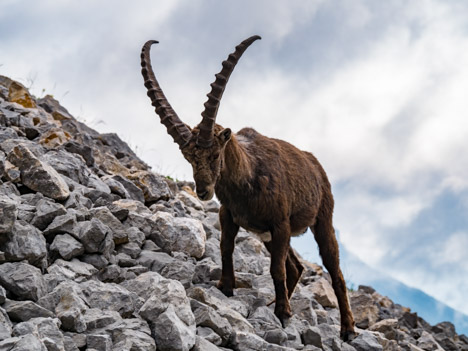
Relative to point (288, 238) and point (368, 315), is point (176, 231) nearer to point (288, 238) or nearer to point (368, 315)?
point (288, 238)

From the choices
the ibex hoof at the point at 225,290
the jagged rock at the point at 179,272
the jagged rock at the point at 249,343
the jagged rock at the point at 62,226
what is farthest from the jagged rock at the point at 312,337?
the jagged rock at the point at 62,226

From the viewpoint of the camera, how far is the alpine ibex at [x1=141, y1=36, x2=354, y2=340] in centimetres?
622

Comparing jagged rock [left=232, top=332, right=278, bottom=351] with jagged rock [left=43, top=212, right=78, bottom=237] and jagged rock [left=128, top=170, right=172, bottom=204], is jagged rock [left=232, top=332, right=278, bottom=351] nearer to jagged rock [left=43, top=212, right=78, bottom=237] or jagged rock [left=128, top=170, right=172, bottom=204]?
jagged rock [left=43, top=212, right=78, bottom=237]

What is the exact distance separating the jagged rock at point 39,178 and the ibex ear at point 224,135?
6.62 feet

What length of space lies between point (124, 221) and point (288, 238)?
205cm

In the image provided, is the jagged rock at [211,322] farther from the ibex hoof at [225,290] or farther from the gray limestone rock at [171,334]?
the ibex hoof at [225,290]

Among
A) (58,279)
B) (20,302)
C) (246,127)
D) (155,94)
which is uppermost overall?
(246,127)

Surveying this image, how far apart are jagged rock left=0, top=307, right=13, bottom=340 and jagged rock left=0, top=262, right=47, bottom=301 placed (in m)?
0.45

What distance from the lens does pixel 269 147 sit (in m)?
7.52

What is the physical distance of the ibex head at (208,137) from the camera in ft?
20.1

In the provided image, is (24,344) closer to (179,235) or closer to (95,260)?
(95,260)

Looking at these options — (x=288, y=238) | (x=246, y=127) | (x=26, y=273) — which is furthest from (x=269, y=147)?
(x=26, y=273)

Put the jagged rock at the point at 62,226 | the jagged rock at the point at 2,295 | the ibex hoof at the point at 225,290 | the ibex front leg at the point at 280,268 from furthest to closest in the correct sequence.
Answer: the ibex hoof at the point at 225,290, the ibex front leg at the point at 280,268, the jagged rock at the point at 62,226, the jagged rock at the point at 2,295

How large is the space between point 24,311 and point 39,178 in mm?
2789
